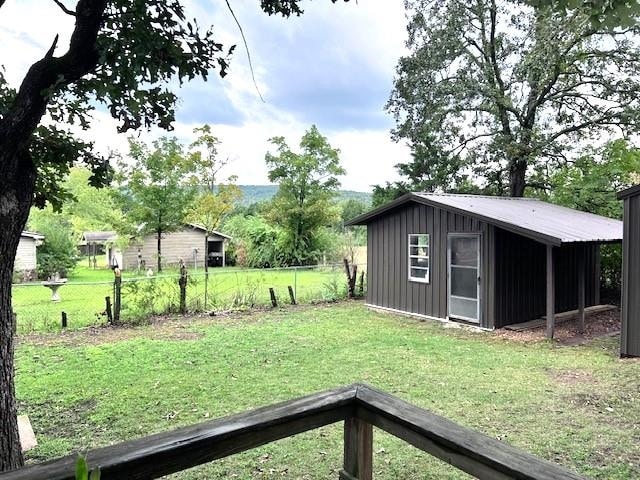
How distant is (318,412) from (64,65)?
82.0 inches

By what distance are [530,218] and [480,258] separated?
143 centimetres

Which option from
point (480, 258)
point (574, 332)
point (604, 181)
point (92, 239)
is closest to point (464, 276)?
point (480, 258)

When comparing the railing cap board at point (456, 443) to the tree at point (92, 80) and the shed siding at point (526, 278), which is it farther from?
the shed siding at point (526, 278)

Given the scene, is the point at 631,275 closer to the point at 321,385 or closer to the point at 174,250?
the point at 321,385

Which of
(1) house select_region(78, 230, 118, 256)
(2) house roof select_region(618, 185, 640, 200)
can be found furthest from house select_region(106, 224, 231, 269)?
(2) house roof select_region(618, 185, 640, 200)

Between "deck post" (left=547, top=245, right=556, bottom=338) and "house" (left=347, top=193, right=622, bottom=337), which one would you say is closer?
"deck post" (left=547, top=245, right=556, bottom=338)

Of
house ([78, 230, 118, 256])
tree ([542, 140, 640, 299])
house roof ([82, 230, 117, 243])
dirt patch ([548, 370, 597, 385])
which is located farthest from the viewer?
house roof ([82, 230, 117, 243])

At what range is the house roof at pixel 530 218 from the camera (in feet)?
26.1

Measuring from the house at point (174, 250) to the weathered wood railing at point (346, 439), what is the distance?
2599cm

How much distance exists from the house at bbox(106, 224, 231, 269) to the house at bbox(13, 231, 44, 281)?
5.95 metres

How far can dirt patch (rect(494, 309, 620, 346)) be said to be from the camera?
26.4 ft

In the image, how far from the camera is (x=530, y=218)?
928 cm

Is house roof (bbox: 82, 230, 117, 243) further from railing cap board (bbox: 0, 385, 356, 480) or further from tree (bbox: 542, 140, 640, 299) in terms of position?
railing cap board (bbox: 0, 385, 356, 480)

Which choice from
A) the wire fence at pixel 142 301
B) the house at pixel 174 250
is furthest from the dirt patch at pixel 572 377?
the house at pixel 174 250
